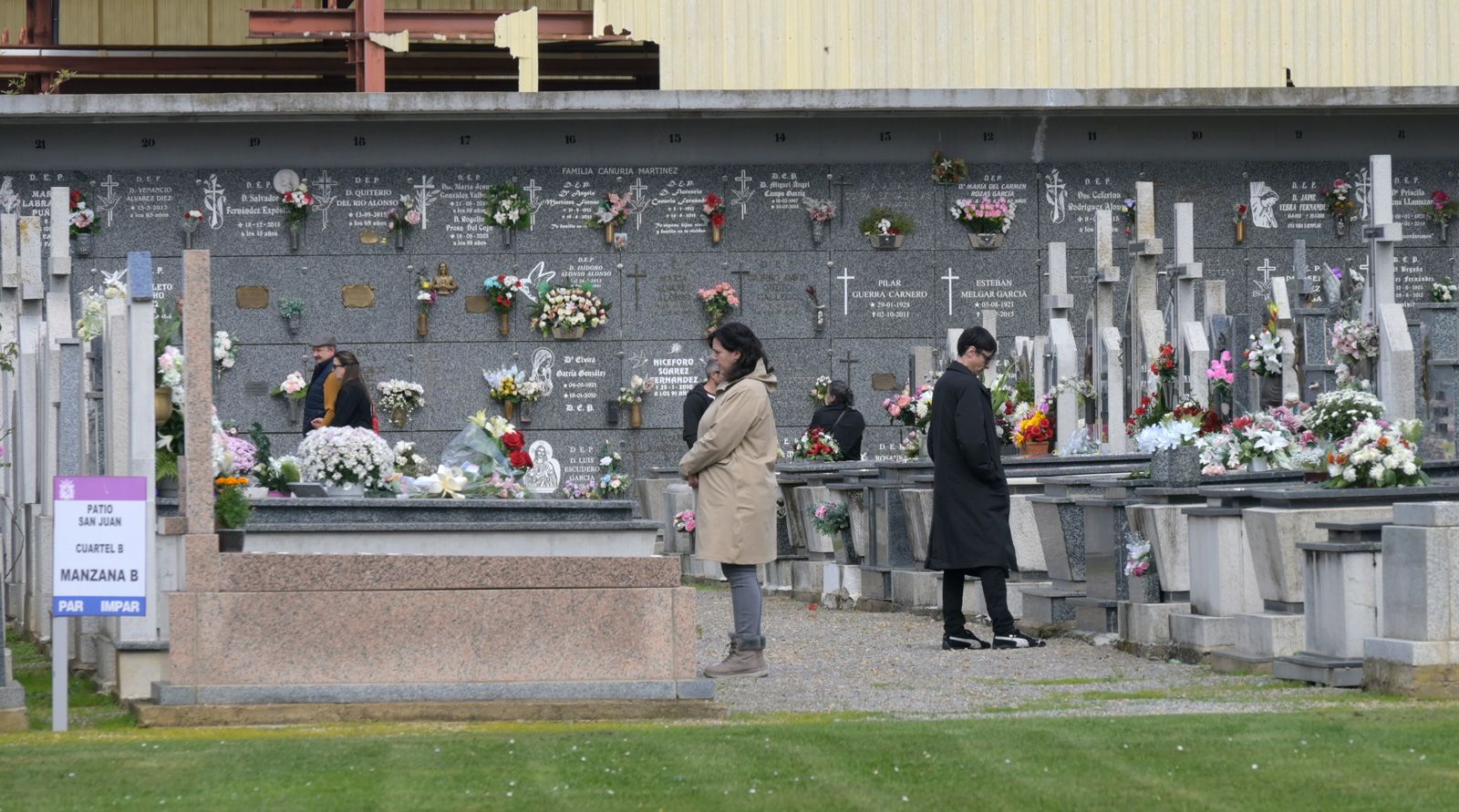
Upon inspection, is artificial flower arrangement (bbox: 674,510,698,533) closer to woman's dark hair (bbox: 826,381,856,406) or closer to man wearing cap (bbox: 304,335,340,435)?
woman's dark hair (bbox: 826,381,856,406)

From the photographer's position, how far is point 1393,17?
77.9 feet

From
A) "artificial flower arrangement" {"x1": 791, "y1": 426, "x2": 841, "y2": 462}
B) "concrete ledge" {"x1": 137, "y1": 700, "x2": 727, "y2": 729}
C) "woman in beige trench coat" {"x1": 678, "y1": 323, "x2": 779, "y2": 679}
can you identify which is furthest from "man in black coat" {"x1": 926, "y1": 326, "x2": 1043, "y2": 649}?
"artificial flower arrangement" {"x1": 791, "y1": 426, "x2": 841, "y2": 462}

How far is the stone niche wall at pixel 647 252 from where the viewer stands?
2283 cm

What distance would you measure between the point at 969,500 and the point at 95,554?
4.92 metres

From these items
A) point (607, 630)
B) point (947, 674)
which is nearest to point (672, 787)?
point (607, 630)

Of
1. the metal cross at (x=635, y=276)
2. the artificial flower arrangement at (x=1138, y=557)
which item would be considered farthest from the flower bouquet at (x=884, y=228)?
the artificial flower arrangement at (x=1138, y=557)

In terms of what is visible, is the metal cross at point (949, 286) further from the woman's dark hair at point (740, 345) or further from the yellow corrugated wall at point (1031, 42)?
the woman's dark hair at point (740, 345)

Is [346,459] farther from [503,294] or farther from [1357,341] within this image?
[503,294]

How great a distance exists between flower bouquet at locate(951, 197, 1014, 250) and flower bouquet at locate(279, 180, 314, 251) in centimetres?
660

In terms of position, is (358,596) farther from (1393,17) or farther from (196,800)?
(1393,17)

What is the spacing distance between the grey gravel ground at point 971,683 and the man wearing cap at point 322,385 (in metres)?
3.90

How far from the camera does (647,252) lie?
76.0ft

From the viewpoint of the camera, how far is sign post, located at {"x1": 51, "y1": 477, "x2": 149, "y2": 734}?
8984 millimetres

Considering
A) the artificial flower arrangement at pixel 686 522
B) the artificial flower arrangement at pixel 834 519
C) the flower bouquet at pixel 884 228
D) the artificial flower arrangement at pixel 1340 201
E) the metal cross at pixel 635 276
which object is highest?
the artificial flower arrangement at pixel 1340 201
